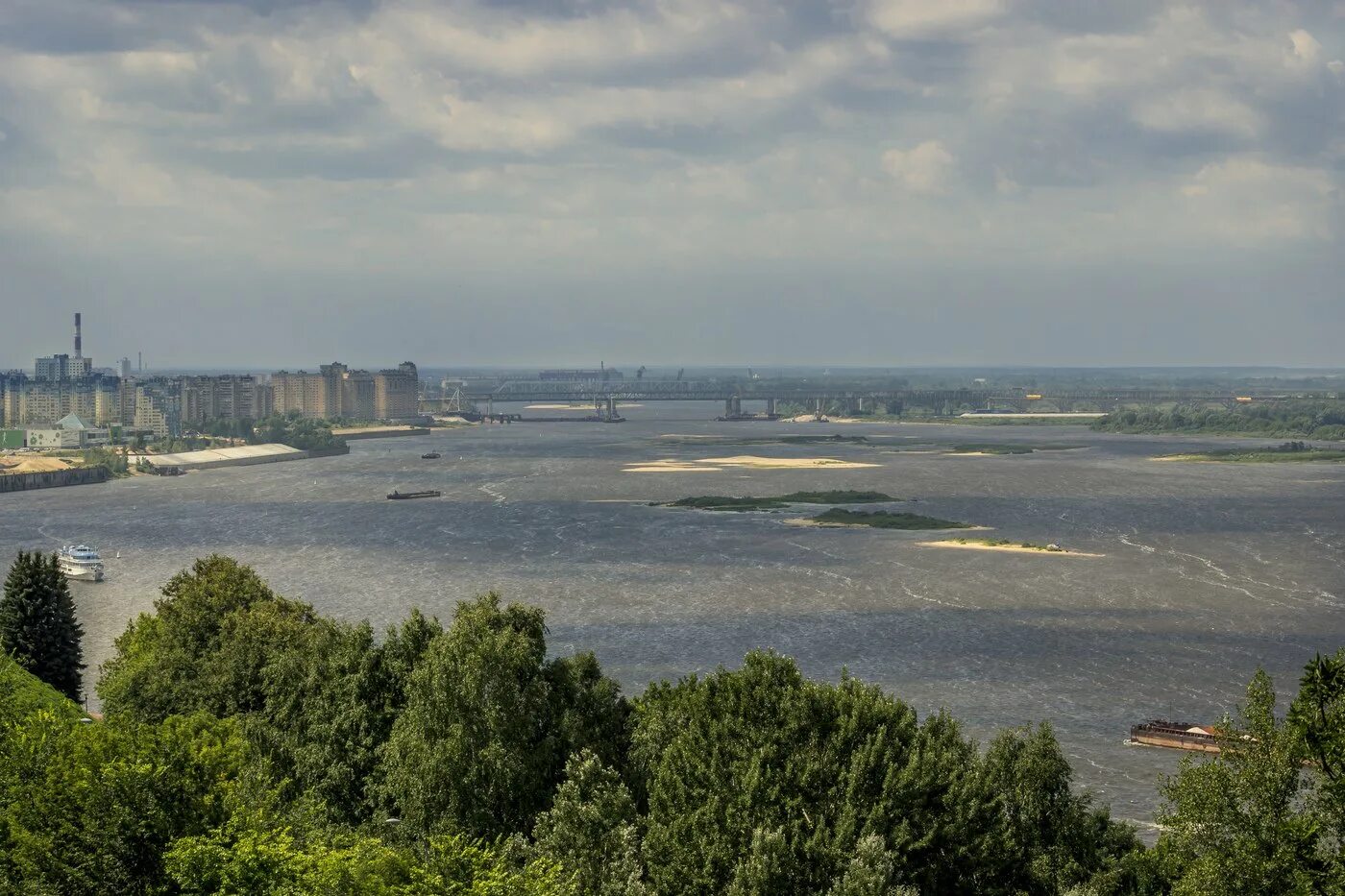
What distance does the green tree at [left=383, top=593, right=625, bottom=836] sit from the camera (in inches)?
820

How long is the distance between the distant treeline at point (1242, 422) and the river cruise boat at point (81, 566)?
13046 cm

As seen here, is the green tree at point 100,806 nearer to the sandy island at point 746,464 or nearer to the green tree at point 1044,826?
the green tree at point 1044,826

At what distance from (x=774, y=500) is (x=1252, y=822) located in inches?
2781

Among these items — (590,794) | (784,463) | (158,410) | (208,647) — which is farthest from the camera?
(158,410)

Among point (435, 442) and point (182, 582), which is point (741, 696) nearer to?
point (182, 582)

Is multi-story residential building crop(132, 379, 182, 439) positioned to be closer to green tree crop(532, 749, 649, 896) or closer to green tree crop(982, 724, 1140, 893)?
green tree crop(532, 749, 649, 896)

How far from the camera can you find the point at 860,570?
59469 millimetres

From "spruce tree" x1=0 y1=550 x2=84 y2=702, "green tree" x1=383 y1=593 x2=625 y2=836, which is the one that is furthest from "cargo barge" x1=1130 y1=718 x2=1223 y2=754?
"spruce tree" x1=0 y1=550 x2=84 y2=702

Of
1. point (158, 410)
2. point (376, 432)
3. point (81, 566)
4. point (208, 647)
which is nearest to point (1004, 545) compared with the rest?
point (81, 566)

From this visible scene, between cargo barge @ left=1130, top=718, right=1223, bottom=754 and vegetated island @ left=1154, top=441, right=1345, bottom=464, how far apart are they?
9464 cm

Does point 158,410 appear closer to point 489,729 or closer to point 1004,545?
point 1004,545

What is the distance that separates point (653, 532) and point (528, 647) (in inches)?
1960

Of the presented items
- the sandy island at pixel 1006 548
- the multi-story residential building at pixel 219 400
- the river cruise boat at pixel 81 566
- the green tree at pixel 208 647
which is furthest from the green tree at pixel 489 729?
the multi-story residential building at pixel 219 400

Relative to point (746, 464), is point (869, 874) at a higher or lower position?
higher
